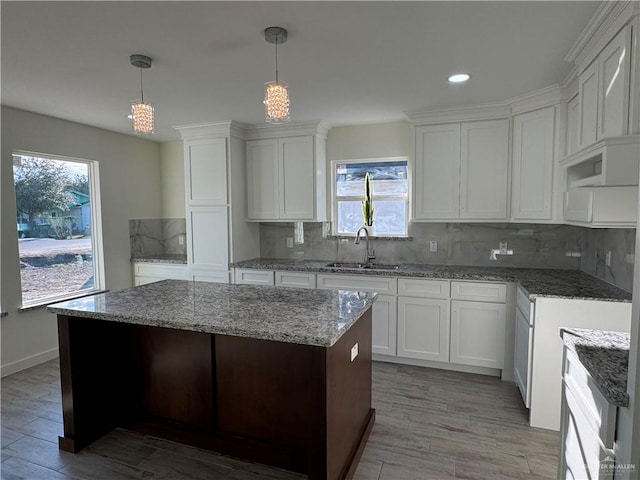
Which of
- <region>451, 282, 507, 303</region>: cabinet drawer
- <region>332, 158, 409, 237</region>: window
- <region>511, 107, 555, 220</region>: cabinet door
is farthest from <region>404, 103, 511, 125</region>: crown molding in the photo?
<region>451, 282, 507, 303</region>: cabinet drawer

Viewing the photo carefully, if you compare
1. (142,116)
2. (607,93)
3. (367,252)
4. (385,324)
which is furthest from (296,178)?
(607,93)

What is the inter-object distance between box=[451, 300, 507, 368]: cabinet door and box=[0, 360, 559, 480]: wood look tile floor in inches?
11.9

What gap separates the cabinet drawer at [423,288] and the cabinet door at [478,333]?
0.45ft

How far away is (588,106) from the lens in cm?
225

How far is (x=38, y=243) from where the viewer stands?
12.2 ft

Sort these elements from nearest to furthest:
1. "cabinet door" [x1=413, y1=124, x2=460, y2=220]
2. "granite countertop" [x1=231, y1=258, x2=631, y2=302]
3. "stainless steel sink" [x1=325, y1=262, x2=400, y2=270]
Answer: "granite countertop" [x1=231, y1=258, x2=631, y2=302] < "cabinet door" [x1=413, y1=124, x2=460, y2=220] < "stainless steel sink" [x1=325, y1=262, x2=400, y2=270]

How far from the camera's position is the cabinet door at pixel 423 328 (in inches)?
134

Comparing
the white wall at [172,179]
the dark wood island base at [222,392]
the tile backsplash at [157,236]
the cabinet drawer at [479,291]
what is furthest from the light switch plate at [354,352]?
the white wall at [172,179]

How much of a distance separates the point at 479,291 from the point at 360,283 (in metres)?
1.08

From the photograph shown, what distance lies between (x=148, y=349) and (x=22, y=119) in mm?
2693

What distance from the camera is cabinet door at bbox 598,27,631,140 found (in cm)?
177

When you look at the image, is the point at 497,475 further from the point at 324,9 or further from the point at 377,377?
the point at 324,9

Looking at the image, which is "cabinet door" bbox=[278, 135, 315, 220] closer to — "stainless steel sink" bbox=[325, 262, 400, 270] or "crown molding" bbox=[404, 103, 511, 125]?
"stainless steel sink" bbox=[325, 262, 400, 270]

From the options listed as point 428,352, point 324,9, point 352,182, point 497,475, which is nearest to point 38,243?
point 352,182
